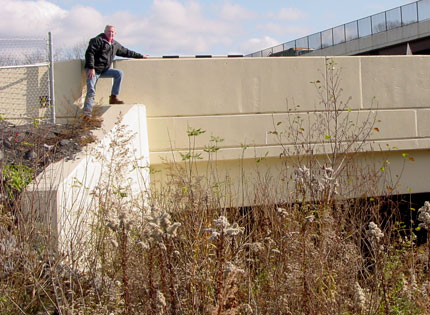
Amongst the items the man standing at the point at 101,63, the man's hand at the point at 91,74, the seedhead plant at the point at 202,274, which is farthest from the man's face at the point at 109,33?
the seedhead plant at the point at 202,274

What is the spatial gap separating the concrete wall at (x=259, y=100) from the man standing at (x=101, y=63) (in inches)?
10.5

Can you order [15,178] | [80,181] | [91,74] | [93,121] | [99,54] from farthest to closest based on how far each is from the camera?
[99,54] → [91,74] → [93,121] → [80,181] → [15,178]

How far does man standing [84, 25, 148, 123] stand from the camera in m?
8.66

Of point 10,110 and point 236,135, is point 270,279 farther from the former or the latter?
point 10,110

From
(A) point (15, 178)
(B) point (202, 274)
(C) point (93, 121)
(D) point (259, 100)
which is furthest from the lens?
(D) point (259, 100)

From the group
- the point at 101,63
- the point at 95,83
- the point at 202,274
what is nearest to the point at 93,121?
the point at 95,83

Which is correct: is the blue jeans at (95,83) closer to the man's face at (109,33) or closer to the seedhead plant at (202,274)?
the man's face at (109,33)

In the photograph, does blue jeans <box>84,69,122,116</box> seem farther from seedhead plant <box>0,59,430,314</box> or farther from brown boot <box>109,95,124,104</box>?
seedhead plant <box>0,59,430,314</box>

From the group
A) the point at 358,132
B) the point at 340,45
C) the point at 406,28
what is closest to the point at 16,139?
the point at 358,132

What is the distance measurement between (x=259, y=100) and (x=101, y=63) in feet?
9.46

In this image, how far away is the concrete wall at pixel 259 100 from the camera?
9344 millimetres

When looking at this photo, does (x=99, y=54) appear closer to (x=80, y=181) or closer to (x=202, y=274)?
(x=80, y=181)

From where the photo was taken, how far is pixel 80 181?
6.08 m

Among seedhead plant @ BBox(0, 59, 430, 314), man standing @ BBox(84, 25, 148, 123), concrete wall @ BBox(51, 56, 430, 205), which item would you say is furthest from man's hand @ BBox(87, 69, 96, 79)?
seedhead plant @ BBox(0, 59, 430, 314)
